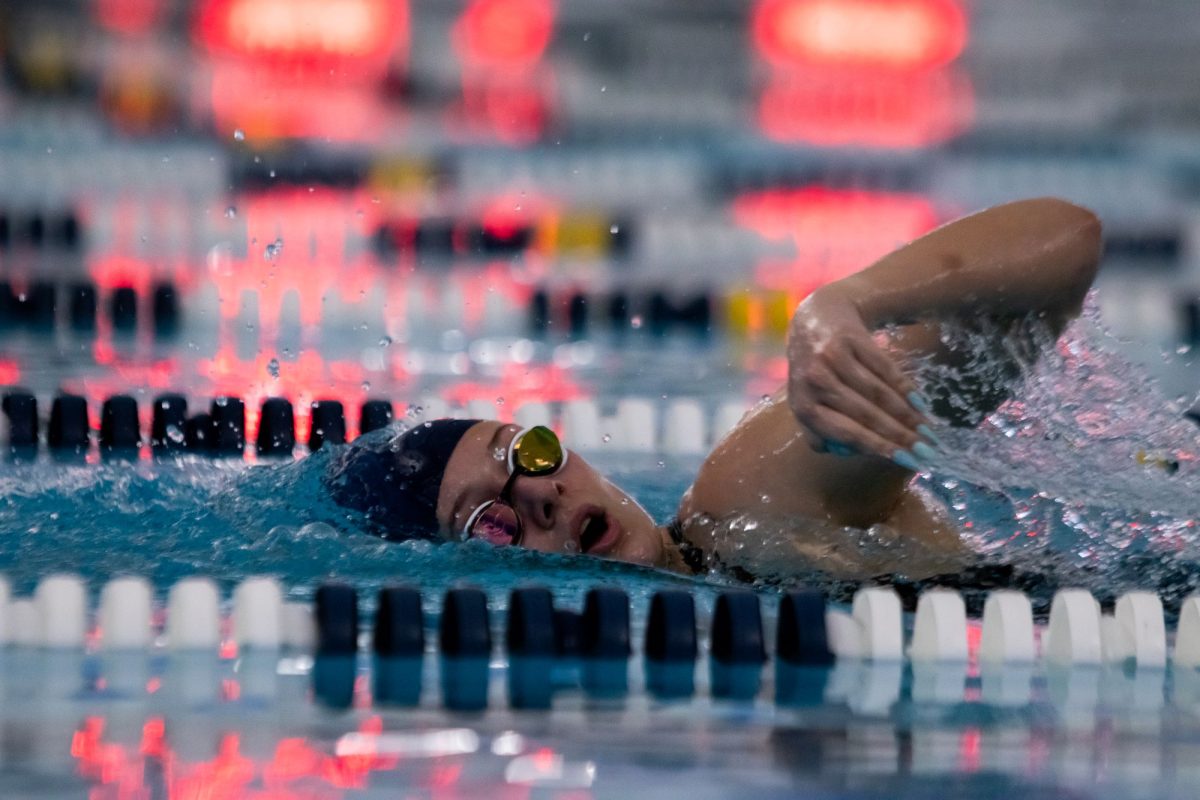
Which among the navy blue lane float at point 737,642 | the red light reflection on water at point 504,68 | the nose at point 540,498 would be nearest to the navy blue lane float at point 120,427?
the nose at point 540,498

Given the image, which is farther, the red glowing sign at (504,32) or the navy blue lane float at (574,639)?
the red glowing sign at (504,32)

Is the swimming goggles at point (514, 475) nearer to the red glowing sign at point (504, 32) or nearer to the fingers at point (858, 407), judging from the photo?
the fingers at point (858, 407)

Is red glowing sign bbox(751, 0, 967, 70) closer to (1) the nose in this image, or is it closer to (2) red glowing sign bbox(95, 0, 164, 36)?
(2) red glowing sign bbox(95, 0, 164, 36)

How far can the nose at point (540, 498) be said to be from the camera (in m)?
2.73

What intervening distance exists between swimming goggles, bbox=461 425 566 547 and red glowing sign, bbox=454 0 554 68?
7.73 meters

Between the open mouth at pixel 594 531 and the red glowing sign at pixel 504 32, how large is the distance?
7761mm

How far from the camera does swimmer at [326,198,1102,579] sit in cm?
240

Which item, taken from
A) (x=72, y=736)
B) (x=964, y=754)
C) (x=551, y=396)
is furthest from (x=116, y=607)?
(x=551, y=396)

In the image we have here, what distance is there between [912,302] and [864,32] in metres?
8.31

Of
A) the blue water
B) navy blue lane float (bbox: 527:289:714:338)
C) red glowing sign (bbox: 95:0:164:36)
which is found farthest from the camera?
red glowing sign (bbox: 95:0:164:36)

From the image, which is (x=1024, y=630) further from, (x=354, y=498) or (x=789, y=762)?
(x=354, y=498)

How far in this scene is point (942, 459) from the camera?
7.54ft

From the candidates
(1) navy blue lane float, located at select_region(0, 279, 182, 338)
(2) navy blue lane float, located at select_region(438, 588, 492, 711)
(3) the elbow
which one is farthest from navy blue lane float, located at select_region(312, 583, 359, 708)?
(1) navy blue lane float, located at select_region(0, 279, 182, 338)

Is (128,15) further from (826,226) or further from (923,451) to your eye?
(923,451)
